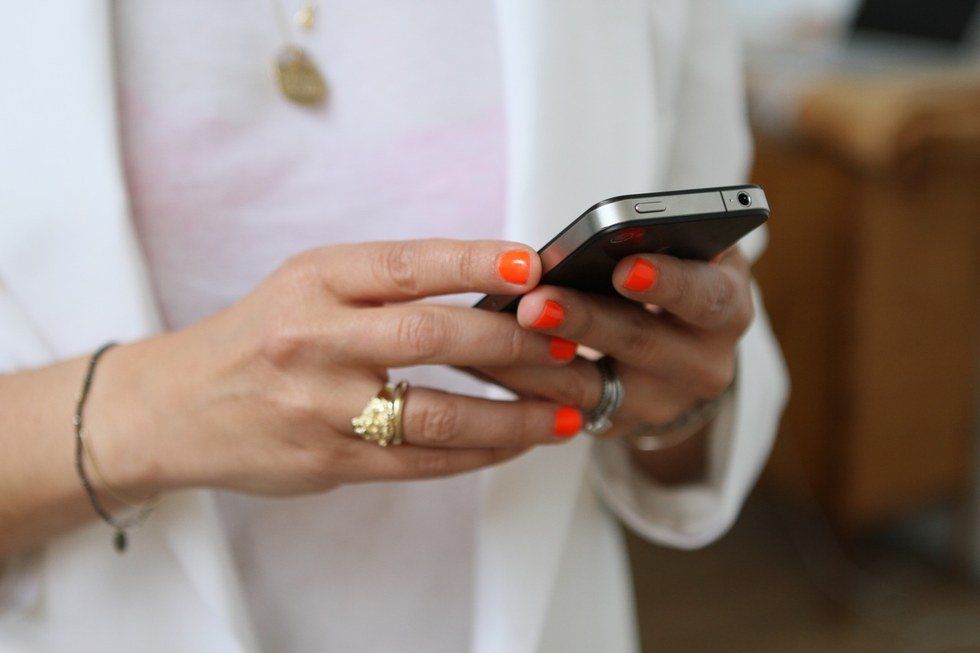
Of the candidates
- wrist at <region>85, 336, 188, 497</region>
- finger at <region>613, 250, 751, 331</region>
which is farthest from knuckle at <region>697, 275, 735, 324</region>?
wrist at <region>85, 336, 188, 497</region>

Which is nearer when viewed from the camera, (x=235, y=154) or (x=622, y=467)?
(x=235, y=154)

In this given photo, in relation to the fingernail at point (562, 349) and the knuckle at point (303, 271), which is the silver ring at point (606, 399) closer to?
the fingernail at point (562, 349)

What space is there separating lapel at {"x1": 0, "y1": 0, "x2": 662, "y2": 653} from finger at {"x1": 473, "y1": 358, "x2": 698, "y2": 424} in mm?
101

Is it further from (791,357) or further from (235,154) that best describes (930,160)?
(235,154)

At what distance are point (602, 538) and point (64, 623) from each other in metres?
0.41

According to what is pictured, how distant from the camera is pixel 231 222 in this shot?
1.98ft

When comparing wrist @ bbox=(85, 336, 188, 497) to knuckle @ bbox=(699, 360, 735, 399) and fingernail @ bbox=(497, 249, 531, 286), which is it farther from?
knuckle @ bbox=(699, 360, 735, 399)

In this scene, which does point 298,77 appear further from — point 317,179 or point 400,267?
point 400,267

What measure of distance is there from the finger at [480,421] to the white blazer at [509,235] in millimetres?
118

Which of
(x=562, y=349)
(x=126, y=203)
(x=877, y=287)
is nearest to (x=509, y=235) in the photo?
(x=562, y=349)

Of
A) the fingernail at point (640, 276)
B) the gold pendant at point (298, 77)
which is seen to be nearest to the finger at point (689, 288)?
the fingernail at point (640, 276)

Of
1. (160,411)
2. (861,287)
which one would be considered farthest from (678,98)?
(861,287)

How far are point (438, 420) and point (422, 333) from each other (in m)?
0.06

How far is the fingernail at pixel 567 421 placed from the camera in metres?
0.52
